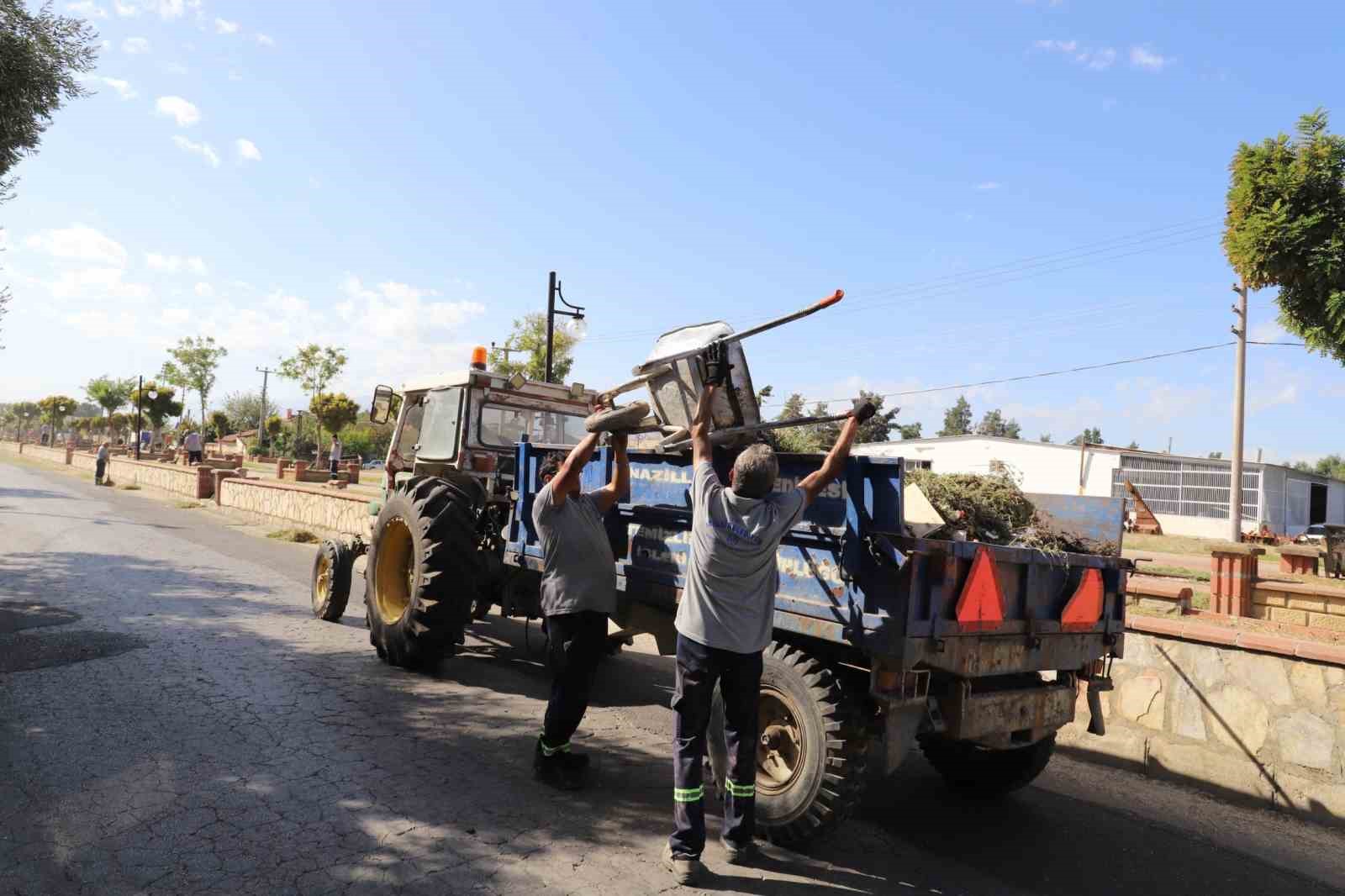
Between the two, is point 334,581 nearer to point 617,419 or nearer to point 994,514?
point 617,419

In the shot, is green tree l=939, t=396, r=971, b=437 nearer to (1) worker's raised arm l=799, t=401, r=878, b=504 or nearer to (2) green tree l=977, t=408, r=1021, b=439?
(2) green tree l=977, t=408, r=1021, b=439

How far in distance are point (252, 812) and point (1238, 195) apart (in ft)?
34.6

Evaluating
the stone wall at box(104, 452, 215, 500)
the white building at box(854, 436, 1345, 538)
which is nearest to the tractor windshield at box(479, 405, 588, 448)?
the stone wall at box(104, 452, 215, 500)

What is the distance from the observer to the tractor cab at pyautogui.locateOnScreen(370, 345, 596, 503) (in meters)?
7.30

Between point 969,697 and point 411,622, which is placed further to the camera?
point 411,622

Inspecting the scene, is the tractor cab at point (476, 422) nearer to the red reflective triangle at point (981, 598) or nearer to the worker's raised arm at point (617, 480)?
the worker's raised arm at point (617, 480)

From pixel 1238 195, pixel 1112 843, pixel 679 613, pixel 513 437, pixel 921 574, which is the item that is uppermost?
pixel 1238 195

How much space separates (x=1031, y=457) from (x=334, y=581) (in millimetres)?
33327

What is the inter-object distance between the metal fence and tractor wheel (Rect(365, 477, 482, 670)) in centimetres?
3086

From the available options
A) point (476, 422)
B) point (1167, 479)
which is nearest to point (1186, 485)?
point (1167, 479)

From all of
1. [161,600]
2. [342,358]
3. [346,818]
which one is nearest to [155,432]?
[342,358]

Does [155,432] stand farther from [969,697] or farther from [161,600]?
[969,697]

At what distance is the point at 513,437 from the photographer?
25.2ft

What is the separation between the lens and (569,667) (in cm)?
444
